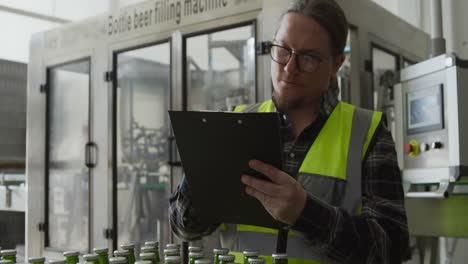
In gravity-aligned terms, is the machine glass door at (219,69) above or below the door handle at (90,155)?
above

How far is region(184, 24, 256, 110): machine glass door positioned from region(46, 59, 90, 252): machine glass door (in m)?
0.88

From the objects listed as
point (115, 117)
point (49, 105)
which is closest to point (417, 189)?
point (115, 117)

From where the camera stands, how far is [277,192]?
104 cm

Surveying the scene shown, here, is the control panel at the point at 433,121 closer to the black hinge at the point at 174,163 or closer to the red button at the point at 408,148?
the red button at the point at 408,148

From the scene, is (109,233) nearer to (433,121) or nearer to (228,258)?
(433,121)

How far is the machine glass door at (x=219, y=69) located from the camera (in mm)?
2662

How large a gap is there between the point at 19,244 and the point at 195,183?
336 cm

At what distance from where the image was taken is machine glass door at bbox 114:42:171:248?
3.00 m

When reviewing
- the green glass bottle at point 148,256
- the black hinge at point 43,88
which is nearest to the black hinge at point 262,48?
the green glass bottle at point 148,256

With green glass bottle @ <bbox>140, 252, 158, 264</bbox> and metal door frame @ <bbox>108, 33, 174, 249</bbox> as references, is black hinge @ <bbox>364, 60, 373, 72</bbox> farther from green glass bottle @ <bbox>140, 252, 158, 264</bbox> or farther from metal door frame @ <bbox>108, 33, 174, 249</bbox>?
green glass bottle @ <bbox>140, 252, 158, 264</bbox>

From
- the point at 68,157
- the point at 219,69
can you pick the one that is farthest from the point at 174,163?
the point at 68,157

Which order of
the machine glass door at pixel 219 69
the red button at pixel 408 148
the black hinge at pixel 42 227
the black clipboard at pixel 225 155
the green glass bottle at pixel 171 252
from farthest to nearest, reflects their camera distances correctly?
the black hinge at pixel 42 227, the red button at pixel 408 148, the machine glass door at pixel 219 69, the green glass bottle at pixel 171 252, the black clipboard at pixel 225 155

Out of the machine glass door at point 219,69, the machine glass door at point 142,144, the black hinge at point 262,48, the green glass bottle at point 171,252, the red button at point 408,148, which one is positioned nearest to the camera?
the green glass bottle at point 171,252

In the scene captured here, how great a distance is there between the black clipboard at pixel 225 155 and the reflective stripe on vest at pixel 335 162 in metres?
0.18
